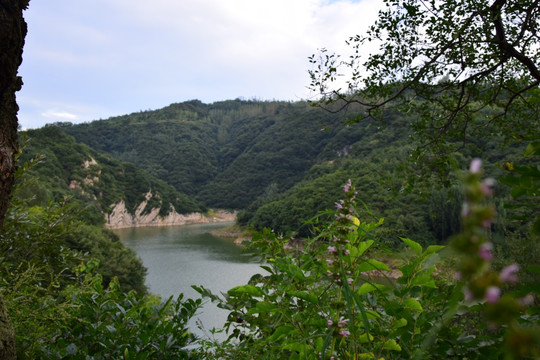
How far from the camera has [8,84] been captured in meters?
1.58

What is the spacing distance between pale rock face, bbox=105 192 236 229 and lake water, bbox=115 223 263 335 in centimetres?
1069

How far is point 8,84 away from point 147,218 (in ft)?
229

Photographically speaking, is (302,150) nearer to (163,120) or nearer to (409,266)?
(163,120)

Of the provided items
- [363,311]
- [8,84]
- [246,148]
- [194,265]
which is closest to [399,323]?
[363,311]

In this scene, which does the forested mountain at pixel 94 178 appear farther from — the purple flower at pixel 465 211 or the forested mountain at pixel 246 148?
the purple flower at pixel 465 211

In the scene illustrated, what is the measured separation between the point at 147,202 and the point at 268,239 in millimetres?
71295

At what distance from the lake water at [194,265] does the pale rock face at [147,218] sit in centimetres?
1069

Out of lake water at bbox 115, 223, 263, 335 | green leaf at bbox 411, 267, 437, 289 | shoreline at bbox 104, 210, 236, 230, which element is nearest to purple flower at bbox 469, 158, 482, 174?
green leaf at bbox 411, 267, 437, 289

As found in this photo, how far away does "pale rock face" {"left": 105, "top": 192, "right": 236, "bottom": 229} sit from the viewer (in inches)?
2411

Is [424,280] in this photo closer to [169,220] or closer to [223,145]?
[169,220]

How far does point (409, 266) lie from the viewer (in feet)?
3.08

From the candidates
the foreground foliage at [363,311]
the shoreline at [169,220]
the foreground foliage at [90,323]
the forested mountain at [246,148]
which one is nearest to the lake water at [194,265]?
the forested mountain at [246,148]

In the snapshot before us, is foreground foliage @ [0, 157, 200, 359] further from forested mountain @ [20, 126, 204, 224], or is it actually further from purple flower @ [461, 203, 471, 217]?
forested mountain @ [20, 126, 204, 224]

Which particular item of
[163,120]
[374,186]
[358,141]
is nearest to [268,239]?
[374,186]
